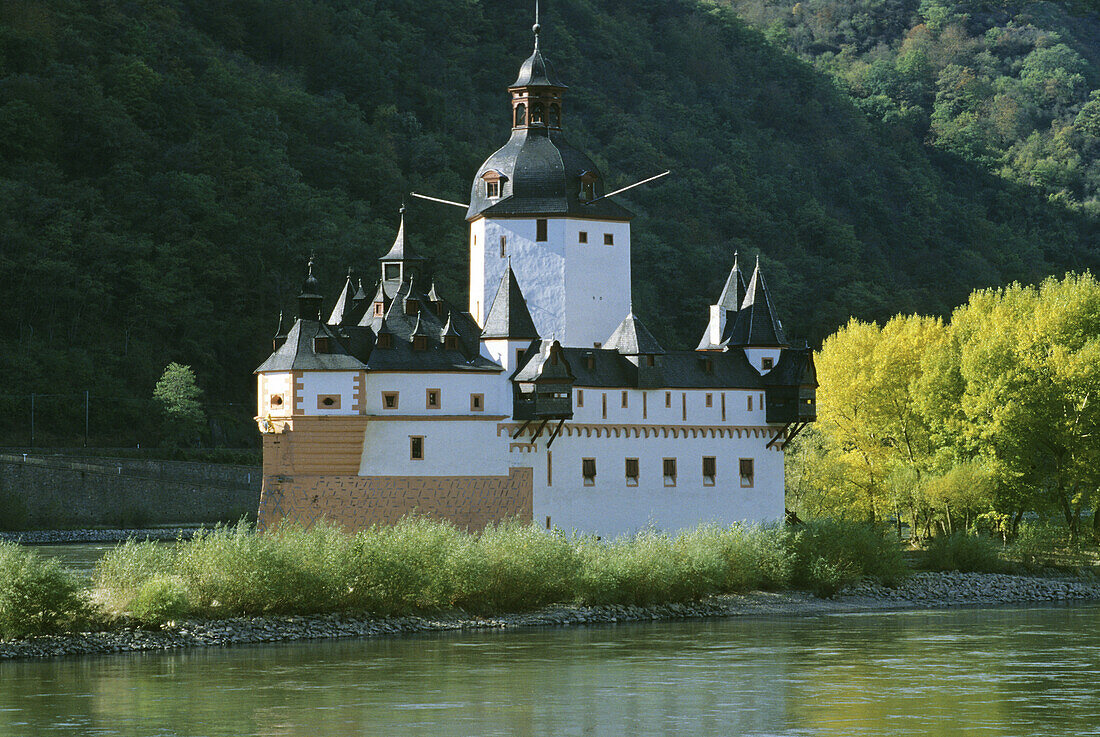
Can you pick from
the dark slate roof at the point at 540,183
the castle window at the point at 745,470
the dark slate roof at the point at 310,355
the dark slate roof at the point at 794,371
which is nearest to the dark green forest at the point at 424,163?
the dark slate roof at the point at 540,183

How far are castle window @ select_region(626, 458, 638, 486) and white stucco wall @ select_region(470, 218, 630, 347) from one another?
4983mm

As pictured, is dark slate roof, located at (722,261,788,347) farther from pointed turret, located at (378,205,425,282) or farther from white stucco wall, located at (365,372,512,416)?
pointed turret, located at (378,205,425,282)

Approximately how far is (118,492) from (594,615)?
4094 cm

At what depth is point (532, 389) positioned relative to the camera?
53.4 m

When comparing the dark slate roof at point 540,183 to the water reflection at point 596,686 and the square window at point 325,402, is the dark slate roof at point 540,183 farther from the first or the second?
the water reflection at point 596,686

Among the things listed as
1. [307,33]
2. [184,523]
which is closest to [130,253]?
[184,523]

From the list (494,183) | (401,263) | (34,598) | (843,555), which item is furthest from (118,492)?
(34,598)

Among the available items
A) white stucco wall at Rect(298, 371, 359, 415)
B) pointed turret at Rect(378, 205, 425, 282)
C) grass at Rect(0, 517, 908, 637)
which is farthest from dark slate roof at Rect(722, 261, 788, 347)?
white stucco wall at Rect(298, 371, 359, 415)

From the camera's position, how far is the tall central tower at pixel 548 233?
193 ft

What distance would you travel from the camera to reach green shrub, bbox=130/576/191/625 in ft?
132

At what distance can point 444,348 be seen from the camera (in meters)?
52.8

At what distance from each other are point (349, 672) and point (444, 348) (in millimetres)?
18199

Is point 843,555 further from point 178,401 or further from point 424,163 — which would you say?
point 424,163

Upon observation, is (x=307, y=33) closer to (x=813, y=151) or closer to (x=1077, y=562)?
(x=813, y=151)
